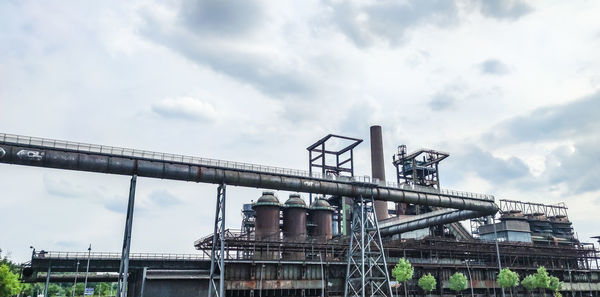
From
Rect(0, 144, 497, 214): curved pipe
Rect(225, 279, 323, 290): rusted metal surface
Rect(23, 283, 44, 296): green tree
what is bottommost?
Rect(23, 283, 44, 296): green tree

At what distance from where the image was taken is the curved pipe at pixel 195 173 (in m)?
29.8

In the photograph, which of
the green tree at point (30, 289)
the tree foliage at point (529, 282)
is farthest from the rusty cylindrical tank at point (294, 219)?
the tree foliage at point (529, 282)

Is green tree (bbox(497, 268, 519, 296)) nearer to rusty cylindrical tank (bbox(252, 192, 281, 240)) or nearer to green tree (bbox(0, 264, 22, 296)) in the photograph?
rusty cylindrical tank (bbox(252, 192, 281, 240))

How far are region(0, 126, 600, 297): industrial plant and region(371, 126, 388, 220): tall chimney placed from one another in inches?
7.3

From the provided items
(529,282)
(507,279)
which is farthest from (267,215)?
(529,282)

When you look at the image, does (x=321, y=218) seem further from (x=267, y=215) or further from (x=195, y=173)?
(x=195, y=173)

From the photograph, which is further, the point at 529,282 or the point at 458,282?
the point at 529,282

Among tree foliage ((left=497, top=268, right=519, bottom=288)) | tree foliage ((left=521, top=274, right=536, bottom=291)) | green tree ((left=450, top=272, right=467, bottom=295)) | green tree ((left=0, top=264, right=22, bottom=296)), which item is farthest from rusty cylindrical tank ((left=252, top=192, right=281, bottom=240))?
tree foliage ((left=521, top=274, right=536, bottom=291))

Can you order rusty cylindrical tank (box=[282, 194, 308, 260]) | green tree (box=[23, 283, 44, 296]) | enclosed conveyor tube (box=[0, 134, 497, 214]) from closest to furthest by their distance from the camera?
enclosed conveyor tube (box=[0, 134, 497, 214]) < green tree (box=[23, 283, 44, 296]) < rusty cylindrical tank (box=[282, 194, 308, 260])

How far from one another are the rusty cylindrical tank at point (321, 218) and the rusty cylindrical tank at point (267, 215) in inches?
264

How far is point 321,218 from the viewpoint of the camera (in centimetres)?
5922

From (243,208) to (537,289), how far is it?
5349 centimetres

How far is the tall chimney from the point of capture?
68.2 m

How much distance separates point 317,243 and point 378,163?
23.5 metres
